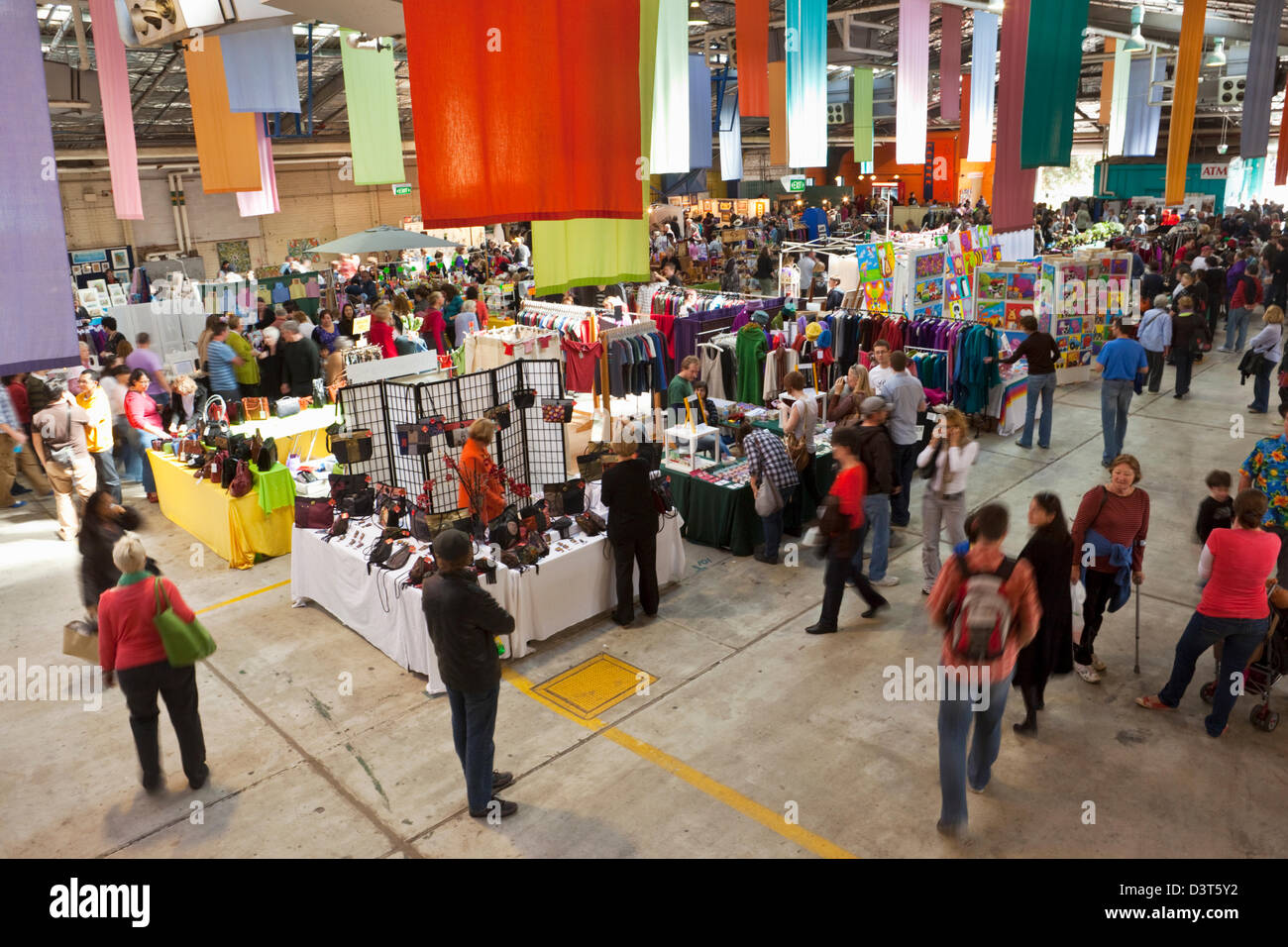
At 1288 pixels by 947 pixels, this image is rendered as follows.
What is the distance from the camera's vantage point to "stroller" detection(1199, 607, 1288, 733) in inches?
182

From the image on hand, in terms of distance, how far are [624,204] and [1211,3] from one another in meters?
17.9

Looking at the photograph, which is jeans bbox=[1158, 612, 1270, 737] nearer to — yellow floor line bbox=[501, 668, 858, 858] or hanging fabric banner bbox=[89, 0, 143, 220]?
yellow floor line bbox=[501, 668, 858, 858]

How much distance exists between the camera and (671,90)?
283 inches

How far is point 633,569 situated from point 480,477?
1.23 meters

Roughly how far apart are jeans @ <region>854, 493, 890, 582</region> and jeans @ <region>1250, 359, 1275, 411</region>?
6156 millimetres

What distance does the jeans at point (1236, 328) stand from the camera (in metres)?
13.1

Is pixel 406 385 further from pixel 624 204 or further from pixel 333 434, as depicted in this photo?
pixel 624 204

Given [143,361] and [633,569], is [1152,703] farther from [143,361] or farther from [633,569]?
[143,361]

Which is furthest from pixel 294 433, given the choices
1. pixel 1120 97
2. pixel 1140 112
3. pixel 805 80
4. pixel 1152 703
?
pixel 1140 112

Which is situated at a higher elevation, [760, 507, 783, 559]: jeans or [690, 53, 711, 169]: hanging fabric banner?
[690, 53, 711, 169]: hanging fabric banner

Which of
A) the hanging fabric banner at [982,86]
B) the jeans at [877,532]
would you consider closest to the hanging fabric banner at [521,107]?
the jeans at [877,532]

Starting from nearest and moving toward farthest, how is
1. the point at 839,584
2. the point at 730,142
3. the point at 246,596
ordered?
1. the point at 839,584
2. the point at 246,596
3. the point at 730,142

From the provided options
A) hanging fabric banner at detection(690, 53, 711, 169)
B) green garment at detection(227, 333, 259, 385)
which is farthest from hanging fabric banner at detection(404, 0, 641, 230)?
green garment at detection(227, 333, 259, 385)

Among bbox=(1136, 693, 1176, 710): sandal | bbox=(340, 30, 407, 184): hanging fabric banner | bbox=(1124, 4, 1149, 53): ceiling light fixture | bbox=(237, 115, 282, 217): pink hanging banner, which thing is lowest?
bbox=(1136, 693, 1176, 710): sandal
